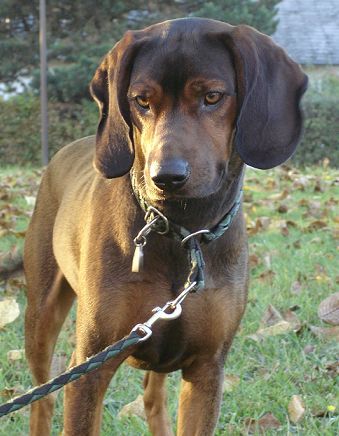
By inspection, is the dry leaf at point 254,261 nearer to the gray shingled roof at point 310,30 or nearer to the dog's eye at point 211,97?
the dog's eye at point 211,97

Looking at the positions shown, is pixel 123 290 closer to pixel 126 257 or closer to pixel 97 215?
pixel 126 257

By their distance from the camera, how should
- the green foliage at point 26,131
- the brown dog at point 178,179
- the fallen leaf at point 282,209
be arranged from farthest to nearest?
the green foliage at point 26,131
the fallen leaf at point 282,209
the brown dog at point 178,179

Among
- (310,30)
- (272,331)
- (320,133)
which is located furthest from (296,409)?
(310,30)

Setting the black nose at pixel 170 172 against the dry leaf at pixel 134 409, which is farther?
the dry leaf at pixel 134 409

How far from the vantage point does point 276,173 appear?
500 inches

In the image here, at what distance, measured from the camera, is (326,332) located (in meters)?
4.70

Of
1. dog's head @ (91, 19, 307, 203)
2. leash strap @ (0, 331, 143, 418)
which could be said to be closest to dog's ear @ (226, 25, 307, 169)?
dog's head @ (91, 19, 307, 203)

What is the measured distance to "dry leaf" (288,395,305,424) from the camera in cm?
377

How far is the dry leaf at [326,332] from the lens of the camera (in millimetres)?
4672

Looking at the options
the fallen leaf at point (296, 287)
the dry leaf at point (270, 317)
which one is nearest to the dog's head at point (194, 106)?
the dry leaf at point (270, 317)

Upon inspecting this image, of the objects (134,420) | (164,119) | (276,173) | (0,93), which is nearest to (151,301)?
(164,119)

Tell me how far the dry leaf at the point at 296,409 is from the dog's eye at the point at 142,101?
5.57 feet

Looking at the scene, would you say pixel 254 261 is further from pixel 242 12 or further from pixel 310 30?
pixel 310 30

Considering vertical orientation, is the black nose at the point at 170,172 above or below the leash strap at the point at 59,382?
above
